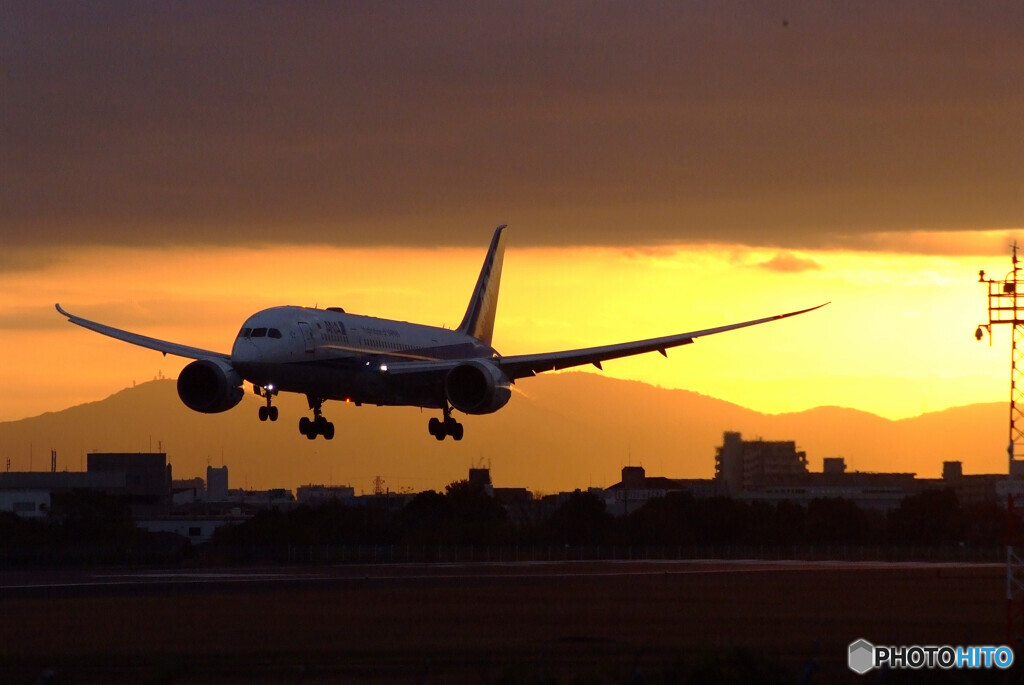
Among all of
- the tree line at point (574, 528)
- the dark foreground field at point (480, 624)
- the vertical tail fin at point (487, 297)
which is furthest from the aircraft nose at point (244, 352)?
the tree line at point (574, 528)

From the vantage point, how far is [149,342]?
9600 centimetres

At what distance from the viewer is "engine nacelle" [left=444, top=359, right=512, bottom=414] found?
87.6 metres

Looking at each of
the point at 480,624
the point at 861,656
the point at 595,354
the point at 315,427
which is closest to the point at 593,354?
the point at 595,354

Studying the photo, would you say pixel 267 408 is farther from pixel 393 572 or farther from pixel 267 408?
pixel 393 572

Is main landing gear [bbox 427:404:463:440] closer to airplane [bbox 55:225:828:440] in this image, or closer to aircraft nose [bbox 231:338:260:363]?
airplane [bbox 55:225:828:440]

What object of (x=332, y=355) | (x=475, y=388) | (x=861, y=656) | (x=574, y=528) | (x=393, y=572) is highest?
(x=332, y=355)

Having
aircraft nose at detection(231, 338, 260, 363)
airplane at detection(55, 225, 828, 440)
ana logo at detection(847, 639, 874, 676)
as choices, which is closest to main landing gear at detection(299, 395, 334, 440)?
airplane at detection(55, 225, 828, 440)

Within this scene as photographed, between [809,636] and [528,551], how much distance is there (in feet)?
245

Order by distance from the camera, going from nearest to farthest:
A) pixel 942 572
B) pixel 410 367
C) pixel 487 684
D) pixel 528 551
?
pixel 487 684 → pixel 410 367 → pixel 942 572 → pixel 528 551

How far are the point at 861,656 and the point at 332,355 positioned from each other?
34.3 metres

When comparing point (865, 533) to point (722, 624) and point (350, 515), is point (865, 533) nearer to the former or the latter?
point (350, 515)

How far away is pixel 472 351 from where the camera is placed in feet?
334

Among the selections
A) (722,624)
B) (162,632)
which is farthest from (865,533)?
(162,632)

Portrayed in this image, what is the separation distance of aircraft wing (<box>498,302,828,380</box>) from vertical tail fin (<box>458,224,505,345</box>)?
44.2 ft
